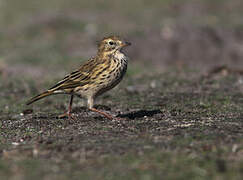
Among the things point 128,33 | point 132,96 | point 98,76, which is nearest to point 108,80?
point 98,76

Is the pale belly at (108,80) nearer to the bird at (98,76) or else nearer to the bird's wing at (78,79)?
the bird at (98,76)

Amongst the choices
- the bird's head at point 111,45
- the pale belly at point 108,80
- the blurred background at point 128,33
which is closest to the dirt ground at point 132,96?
the blurred background at point 128,33

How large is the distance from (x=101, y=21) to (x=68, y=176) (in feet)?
58.0

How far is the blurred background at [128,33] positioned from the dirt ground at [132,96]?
48mm

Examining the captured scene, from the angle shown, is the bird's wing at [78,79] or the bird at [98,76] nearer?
the bird at [98,76]

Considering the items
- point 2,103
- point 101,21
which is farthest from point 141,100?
point 101,21

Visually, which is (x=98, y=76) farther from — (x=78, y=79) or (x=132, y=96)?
(x=132, y=96)

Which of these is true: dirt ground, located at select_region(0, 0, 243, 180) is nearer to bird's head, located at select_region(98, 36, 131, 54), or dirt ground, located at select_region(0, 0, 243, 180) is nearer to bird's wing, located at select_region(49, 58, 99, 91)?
bird's wing, located at select_region(49, 58, 99, 91)

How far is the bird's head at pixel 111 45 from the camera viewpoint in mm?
8875

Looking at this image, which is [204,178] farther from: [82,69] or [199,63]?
[199,63]

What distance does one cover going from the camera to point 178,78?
13.5m

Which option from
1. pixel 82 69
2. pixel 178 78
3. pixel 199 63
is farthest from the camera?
pixel 199 63

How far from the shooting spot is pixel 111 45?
8.95 meters

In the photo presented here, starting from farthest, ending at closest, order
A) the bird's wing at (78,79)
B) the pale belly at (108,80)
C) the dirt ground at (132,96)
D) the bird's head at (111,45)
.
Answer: the bird's head at (111,45), the bird's wing at (78,79), the pale belly at (108,80), the dirt ground at (132,96)
